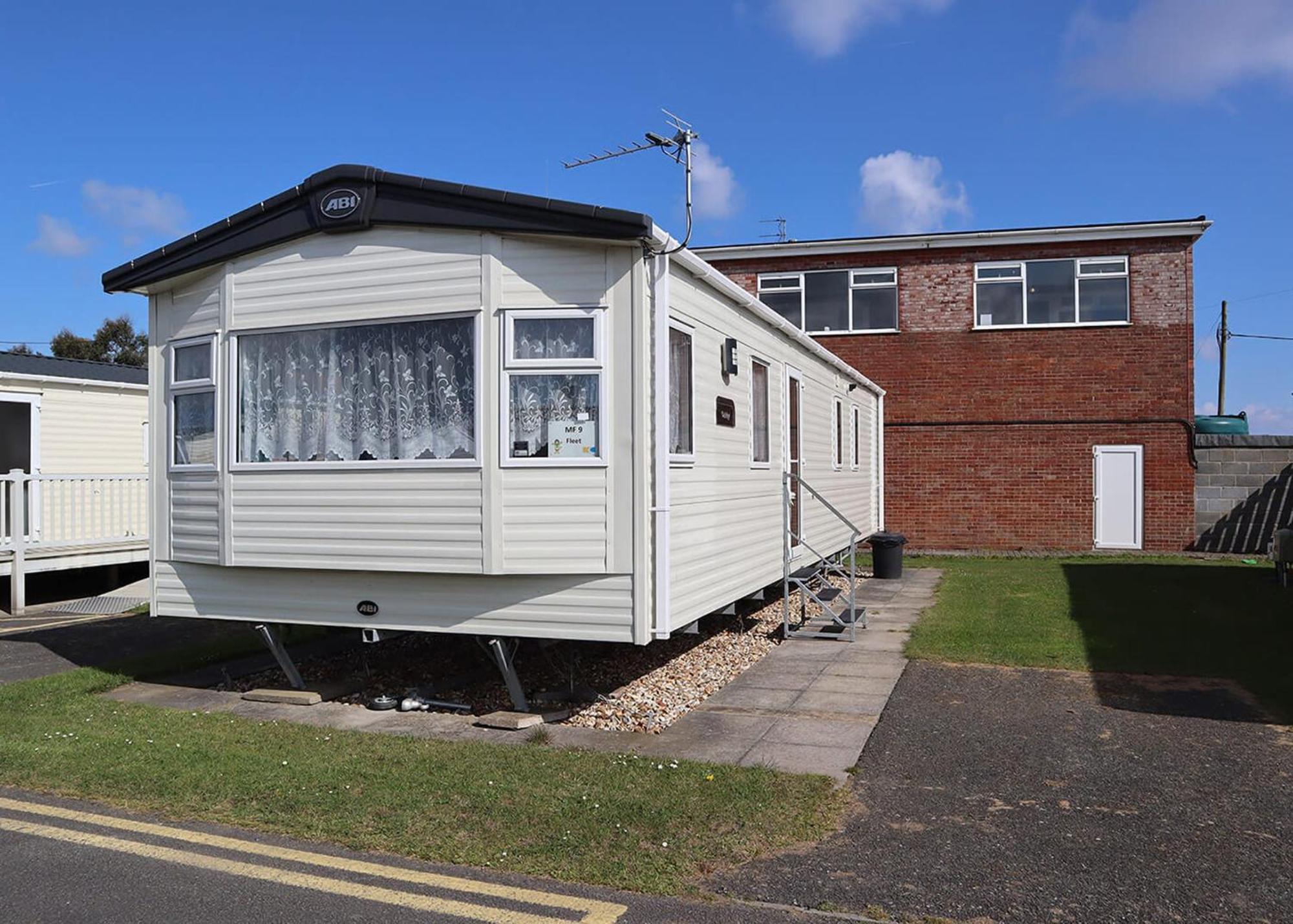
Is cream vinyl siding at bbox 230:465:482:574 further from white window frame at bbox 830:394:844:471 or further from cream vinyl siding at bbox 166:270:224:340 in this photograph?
white window frame at bbox 830:394:844:471

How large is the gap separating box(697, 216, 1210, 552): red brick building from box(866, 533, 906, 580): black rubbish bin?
4.79 metres

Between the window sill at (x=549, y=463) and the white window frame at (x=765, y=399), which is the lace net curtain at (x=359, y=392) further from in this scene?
the white window frame at (x=765, y=399)

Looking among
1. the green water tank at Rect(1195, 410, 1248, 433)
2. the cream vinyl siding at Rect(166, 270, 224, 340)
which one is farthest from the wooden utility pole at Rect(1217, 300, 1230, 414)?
the cream vinyl siding at Rect(166, 270, 224, 340)

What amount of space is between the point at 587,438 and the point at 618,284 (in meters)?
1.04

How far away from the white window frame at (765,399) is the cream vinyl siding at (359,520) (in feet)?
11.1

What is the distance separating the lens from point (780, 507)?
1094cm

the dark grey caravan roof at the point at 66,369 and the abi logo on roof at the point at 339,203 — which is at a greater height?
the abi logo on roof at the point at 339,203

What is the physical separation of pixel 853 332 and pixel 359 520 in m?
15.6

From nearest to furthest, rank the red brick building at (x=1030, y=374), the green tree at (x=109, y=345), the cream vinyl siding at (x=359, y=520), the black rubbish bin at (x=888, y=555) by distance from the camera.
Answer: the cream vinyl siding at (x=359, y=520) → the black rubbish bin at (x=888, y=555) → the red brick building at (x=1030, y=374) → the green tree at (x=109, y=345)

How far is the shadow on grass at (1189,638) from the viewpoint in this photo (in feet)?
25.7

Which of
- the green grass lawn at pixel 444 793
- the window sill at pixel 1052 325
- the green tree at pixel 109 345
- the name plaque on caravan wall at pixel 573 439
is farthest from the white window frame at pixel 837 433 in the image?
the green tree at pixel 109 345

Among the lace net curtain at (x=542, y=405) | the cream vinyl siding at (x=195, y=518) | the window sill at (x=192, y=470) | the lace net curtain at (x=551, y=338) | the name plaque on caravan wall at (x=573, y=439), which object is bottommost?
the cream vinyl siding at (x=195, y=518)

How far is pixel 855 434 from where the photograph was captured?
16.5 m

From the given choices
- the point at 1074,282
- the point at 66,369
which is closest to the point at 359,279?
the point at 66,369
